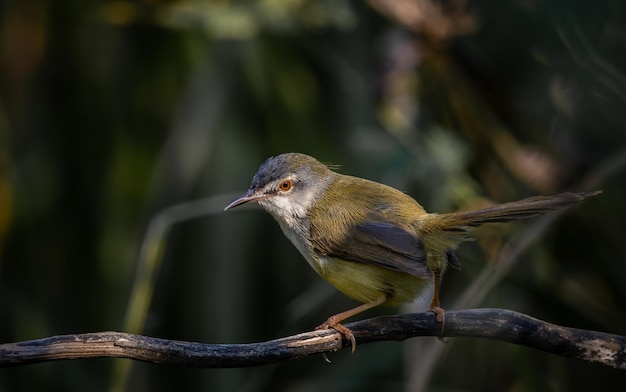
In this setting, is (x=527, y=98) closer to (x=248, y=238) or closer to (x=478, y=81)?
(x=478, y=81)

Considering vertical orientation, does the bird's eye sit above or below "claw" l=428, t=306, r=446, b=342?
above

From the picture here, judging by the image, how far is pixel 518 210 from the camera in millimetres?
2309

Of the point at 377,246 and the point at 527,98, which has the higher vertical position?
the point at 527,98

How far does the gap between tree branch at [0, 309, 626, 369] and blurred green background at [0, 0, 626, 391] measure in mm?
1031

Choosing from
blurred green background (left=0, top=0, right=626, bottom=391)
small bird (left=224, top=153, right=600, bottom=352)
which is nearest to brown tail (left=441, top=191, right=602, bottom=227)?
small bird (left=224, top=153, right=600, bottom=352)

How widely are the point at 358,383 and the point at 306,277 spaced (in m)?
0.89

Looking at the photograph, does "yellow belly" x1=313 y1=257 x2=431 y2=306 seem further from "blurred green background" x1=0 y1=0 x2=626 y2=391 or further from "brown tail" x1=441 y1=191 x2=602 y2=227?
"blurred green background" x1=0 y1=0 x2=626 y2=391

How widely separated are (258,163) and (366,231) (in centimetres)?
222

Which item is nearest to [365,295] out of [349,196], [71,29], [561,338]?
[349,196]

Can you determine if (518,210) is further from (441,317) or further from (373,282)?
(373,282)

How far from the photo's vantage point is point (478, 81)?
159 inches

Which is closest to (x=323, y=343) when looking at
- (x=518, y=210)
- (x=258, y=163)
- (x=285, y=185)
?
(x=518, y=210)

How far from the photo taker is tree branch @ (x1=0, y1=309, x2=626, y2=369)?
6.42 feet

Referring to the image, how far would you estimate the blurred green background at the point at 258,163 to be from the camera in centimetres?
382
